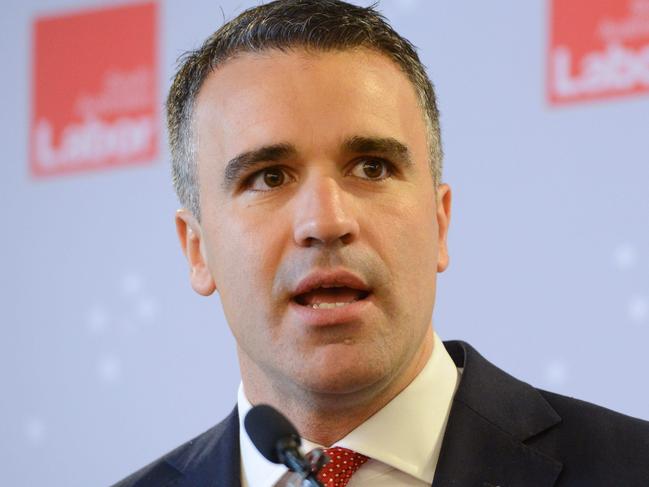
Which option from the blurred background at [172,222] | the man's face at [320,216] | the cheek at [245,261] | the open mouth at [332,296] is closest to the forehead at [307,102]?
the man's face at [320,216]

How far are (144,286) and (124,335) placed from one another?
17cm

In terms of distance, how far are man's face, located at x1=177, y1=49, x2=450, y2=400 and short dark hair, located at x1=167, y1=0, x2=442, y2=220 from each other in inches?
1.2

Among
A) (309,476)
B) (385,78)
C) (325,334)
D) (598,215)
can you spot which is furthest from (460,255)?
(309,476)

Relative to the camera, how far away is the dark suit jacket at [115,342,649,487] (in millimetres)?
2195

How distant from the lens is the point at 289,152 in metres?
2.27

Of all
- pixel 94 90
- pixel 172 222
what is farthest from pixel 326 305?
pixel 94 90

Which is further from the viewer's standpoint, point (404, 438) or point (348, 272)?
point (404, 438)

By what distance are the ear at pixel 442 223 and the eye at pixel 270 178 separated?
1.21 ft

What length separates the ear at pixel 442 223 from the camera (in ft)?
8.14

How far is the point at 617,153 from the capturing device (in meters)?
3.20

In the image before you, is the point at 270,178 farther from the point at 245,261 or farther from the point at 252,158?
the point at 245,261

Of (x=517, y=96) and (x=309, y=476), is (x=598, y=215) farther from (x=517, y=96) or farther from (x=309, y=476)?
(x=309, y=476)

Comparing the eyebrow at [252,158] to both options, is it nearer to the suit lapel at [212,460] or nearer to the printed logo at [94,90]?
the suit lapel at [212,460]

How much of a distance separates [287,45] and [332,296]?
20.9 inches
